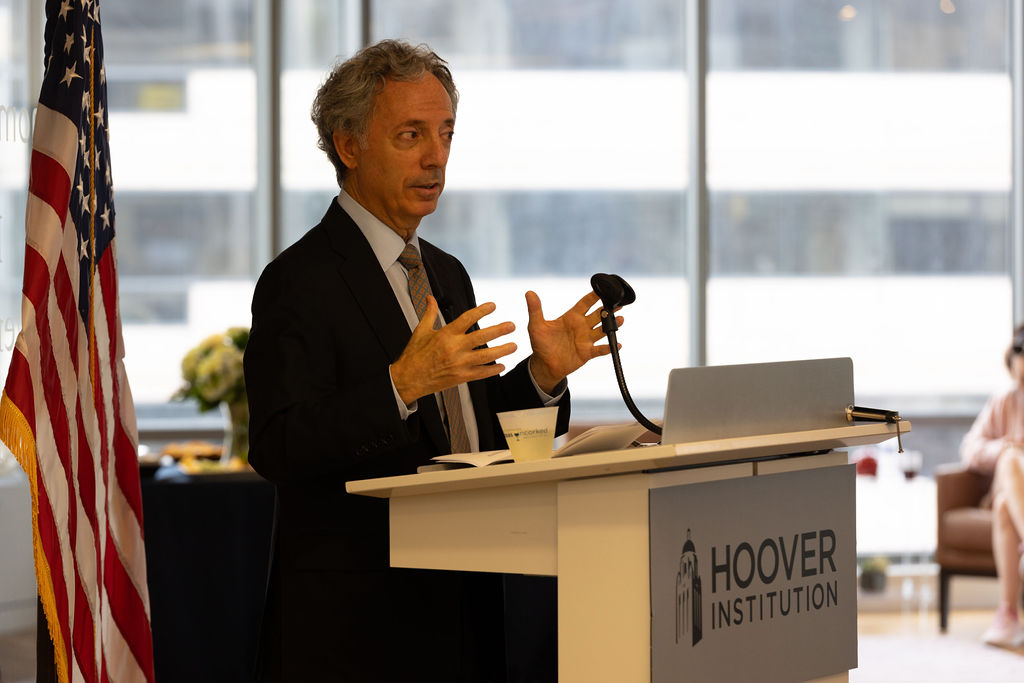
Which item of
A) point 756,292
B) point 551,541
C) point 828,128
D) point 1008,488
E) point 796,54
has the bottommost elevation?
point 1008,488

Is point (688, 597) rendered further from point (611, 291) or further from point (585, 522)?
point (611, 291)

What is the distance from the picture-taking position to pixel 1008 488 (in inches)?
199

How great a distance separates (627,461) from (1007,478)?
4.42 metres

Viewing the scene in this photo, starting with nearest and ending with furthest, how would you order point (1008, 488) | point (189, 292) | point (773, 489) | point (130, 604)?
1. point (773, 489)
2. point (130, 604)
3. point (1008, 488)
4. point (189, 292)

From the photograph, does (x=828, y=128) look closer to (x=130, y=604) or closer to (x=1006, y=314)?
(x=1006, y=314)

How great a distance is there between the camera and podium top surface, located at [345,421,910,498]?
130cm

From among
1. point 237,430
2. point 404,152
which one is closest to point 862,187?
point 237,430

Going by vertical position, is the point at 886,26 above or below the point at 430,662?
above

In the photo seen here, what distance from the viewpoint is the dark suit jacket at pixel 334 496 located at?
1729mm

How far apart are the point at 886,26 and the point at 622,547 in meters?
5.77

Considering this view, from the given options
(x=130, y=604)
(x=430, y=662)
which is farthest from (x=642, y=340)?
(x=430, y=662)

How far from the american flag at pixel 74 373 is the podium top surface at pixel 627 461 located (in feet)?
2.59

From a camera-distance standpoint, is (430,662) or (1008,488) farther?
(1008,488)

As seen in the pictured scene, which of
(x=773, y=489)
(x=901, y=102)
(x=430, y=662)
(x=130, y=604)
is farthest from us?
(x=901, y=102)
